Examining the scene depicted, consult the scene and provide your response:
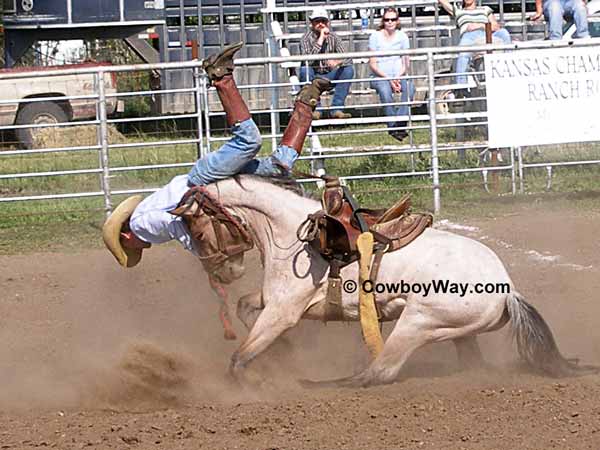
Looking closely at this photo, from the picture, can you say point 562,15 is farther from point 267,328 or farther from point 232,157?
point 267,328

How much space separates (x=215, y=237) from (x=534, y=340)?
5.54 feet

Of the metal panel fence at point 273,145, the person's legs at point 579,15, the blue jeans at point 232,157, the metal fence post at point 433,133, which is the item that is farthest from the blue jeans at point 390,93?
the blue jeans at point 232,157

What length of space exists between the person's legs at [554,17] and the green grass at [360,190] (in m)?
1.40

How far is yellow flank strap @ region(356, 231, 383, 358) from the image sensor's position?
214 inches

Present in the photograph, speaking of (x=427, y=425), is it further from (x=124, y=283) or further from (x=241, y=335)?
(x=124, y=283)

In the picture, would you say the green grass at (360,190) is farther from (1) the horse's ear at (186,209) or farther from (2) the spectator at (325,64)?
→ (1) the horse's ear at (186,209)

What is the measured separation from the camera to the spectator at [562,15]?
12.9m

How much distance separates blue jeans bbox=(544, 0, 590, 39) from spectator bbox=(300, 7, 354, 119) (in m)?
2.55

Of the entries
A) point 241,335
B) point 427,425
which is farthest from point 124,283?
point 427,425

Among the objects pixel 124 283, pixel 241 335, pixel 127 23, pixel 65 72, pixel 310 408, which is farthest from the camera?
pixel 127 23

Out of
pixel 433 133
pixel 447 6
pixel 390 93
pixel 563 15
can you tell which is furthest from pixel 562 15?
pixel 433 133

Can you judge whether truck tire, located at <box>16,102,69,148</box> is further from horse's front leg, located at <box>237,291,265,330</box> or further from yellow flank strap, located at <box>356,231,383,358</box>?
yellow flank strap, located at <box>356,231,383,358</box>

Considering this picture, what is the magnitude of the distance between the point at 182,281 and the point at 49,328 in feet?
4.65

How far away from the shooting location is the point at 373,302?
5438 millimetres
